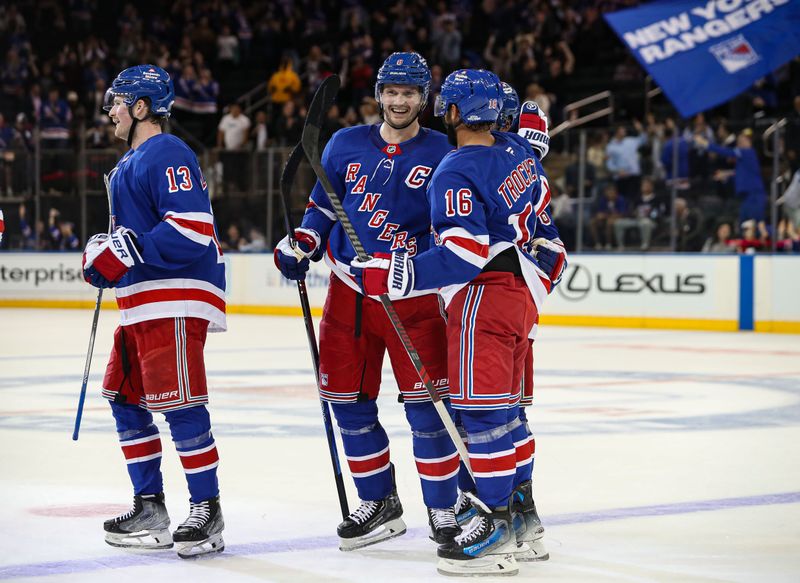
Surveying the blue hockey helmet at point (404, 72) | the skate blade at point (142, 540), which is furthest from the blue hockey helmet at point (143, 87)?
the skate blade at point (142, 540)

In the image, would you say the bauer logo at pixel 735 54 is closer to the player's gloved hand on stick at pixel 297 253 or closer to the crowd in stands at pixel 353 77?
the crowd in stands at pixel 353 77

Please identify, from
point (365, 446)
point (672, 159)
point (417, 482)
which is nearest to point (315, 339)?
point (365, 446)

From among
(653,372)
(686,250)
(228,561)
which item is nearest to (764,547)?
(228,561)

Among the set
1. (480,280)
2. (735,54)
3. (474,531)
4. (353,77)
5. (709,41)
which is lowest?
(474,531)

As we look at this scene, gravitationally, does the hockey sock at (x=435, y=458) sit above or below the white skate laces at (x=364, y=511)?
above

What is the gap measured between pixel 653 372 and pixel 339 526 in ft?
20.7

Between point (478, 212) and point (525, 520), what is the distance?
1.06 meters

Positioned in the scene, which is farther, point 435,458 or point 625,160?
point 625,160

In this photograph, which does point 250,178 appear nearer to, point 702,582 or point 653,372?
point 653,372

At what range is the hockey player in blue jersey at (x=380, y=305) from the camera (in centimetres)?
466

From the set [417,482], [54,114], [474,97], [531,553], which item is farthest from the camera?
[54,114]

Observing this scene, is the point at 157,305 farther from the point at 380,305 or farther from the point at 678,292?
the point at 678,292

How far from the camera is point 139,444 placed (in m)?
4.68

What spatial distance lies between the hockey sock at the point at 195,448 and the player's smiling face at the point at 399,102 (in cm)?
115
